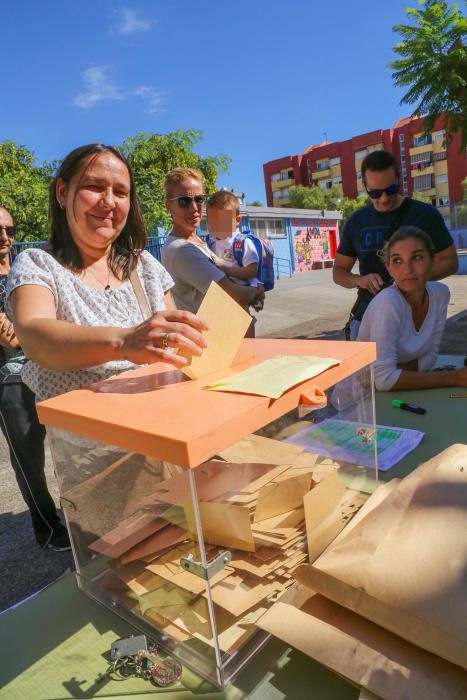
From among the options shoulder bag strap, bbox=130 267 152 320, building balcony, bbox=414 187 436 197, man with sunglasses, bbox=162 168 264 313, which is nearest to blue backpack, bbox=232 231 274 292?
man with sunglasses, bbox=162 168 264 313

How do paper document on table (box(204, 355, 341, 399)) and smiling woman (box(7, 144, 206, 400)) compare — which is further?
smiling woman (box(7, 144, 206, 400))

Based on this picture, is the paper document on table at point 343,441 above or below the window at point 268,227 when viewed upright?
below

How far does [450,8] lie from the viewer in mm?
5941

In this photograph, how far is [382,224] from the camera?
218cm

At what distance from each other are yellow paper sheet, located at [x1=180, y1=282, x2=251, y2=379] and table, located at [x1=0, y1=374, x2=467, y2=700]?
0.42m

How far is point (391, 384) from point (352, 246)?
2.91ft

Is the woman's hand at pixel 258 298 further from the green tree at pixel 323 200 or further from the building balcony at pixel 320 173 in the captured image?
the building balcony at pixel 320 173

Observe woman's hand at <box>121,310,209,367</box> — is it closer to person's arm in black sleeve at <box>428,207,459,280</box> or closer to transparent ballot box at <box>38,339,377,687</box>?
transparent ballot box at <box>38,339,377,687</box>

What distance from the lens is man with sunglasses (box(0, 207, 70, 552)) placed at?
5.91 ft

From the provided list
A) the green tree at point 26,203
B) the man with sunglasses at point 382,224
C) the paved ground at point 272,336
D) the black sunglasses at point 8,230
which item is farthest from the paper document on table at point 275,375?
the green tree at point 26,203

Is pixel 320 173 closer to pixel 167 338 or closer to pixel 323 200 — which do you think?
pixel 323 200

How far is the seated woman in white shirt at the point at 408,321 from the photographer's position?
1738mm

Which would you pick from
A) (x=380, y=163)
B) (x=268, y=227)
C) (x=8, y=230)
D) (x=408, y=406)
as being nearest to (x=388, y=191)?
(x=380, y=163)

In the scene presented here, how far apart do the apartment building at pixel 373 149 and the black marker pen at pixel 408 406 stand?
128 ft
